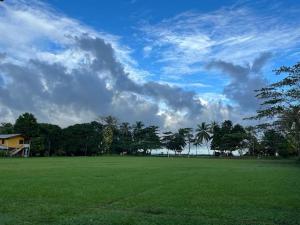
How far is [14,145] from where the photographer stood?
76938 millimetres

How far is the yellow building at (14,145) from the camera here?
74.9m

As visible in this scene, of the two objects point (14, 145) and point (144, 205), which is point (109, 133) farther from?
point (144, 205)

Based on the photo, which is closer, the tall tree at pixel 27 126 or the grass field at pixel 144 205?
the grass field at pixel 144 205

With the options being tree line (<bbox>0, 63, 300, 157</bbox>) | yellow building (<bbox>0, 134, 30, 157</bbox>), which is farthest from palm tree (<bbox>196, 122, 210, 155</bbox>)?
yellow building (<bbox>0, 134, 30, 157</bbox>)

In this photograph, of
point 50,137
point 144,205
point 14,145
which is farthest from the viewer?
point 50,137

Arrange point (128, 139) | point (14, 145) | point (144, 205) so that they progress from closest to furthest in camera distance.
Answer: point (144, 205) < point (14, 145) < point (128, 139)

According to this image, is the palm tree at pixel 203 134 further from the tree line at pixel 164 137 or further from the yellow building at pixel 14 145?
the yellow building at pixel 14 145

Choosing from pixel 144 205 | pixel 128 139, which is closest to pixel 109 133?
pixel 128 139

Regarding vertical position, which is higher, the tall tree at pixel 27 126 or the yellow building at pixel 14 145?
the tall tree at pixel 27 126

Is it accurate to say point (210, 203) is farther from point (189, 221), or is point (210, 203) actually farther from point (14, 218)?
point (14, 218)

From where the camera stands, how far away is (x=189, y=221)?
9.10 m

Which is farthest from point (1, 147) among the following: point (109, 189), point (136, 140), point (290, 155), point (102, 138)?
point (109, 189)

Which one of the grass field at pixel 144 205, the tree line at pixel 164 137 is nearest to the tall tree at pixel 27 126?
the tree line at pixel 164 137

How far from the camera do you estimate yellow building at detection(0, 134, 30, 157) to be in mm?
74875
